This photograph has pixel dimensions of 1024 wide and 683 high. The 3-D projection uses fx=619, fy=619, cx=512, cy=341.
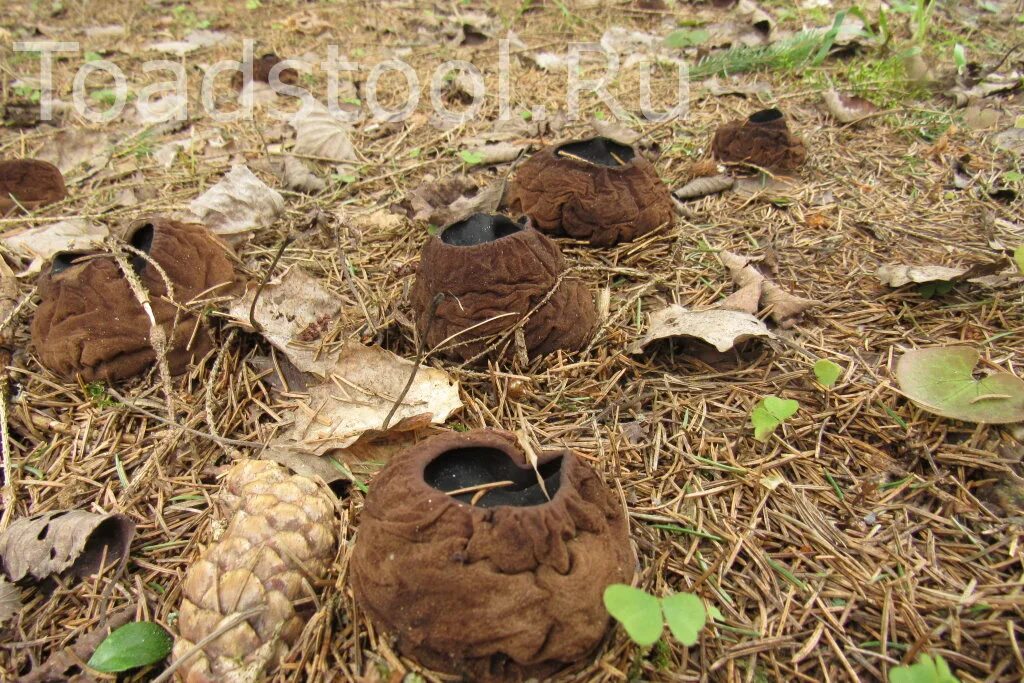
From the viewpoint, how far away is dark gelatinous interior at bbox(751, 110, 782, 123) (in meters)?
4.02

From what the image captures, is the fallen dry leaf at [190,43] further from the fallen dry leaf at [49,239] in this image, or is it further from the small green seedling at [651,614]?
the small green seedling at [651,614]

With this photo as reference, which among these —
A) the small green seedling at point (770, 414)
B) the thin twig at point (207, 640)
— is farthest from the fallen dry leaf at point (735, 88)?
the thin twig at point (207, 640)

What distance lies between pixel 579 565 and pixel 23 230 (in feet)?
12.3

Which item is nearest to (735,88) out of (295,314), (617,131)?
(617,131)

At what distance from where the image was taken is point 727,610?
A: 174cm

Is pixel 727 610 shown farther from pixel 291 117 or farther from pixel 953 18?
pixel 953 18

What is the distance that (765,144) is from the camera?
391cm

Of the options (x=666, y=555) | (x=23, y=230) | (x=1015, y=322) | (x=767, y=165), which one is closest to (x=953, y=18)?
(x=767, y=165)

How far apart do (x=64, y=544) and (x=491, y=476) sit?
1.39 meters

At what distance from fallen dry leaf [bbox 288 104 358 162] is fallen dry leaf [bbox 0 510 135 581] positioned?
118 inches

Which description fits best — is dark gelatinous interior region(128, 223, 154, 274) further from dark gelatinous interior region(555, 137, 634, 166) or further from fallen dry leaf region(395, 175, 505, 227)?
dark gelatinous interior region(555, 137, 634, 166)

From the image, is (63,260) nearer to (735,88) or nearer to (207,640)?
(207,640)

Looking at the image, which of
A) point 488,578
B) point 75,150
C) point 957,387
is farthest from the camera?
point 75,150

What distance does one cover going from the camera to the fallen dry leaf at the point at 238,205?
3484mm
